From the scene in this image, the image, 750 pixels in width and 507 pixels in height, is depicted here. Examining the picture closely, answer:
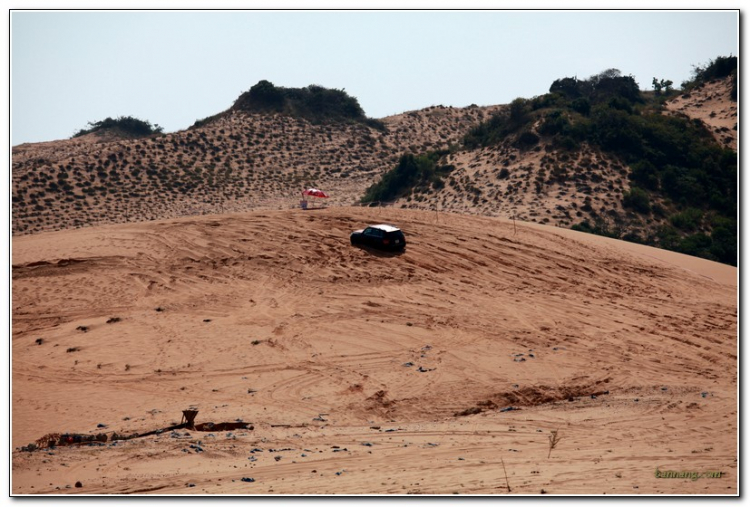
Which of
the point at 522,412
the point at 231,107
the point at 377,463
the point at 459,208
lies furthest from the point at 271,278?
the point at 231,107

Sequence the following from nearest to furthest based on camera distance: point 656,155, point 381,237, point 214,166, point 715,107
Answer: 1. point 381,237
2. point 656,155
3. point 214,166
4. point 715,107

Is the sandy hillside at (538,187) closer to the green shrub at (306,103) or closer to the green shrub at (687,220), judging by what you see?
the green shrub at (687,220)

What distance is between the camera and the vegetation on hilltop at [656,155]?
50.2 metres

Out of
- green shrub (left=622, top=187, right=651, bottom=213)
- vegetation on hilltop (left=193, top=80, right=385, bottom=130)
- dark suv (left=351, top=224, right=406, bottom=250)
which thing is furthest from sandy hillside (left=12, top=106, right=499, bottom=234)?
dark suv (left=351, top=224, right=406, bottom=250)

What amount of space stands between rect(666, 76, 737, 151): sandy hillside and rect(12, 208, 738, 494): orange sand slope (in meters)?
34.0

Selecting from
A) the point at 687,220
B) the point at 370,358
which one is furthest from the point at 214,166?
the point at 370,358

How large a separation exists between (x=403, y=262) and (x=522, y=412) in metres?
14.4

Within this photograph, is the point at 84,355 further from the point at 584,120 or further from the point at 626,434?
the point at 584,120

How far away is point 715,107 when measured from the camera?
243 ft

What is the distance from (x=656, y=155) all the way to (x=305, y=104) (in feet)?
144

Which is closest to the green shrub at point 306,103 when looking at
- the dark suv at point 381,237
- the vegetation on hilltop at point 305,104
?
the vegetation on hilltop at point 305,104

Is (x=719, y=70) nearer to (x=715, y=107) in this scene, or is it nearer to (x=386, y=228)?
(x=715, y=107)

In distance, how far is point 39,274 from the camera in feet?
106

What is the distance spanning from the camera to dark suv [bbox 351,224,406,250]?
34.2 meters
